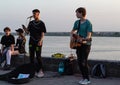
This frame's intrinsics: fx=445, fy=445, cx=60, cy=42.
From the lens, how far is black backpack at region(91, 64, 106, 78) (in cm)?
1146

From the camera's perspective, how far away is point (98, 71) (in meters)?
11.5

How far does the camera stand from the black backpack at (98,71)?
11461 mm

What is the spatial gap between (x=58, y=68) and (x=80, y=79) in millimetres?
1274

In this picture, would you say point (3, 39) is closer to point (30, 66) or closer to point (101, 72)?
point (30, 66)

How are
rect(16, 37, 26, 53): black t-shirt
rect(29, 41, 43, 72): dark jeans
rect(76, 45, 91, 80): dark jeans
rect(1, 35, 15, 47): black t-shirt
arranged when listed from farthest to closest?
rect(16, 37, 26, 53): black t-shirt < rect(1, 35, 15, 47): black t-shirt < rect(29, 41, 43, 72): dark jeans < rect(76, 45, 91, 80): dark jeans

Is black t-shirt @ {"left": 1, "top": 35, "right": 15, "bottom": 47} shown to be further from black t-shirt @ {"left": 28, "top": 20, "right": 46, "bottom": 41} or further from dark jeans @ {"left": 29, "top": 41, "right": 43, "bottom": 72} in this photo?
black t-shirt @ {"left": 28, "top": 20, "right": 46, "bottom": 41}

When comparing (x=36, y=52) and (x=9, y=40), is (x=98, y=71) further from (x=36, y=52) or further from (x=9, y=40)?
(x=9, y=40)

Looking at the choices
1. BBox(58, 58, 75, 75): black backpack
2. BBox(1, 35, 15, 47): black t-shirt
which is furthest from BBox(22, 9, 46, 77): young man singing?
BBox(1, 35, 15, 47): black t-shirt

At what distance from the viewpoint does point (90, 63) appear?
39.4 feet

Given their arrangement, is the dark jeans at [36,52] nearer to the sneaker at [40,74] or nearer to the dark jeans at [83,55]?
the sneaker at [40,74]

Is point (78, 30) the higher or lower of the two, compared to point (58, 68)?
higher

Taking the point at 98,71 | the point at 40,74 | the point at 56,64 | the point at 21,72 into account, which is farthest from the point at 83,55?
the point at 56,64

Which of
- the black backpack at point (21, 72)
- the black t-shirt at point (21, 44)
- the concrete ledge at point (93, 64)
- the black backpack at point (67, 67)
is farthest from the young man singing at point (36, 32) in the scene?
the black t-shirt at point (21, 44)

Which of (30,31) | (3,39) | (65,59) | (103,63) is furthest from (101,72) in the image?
(3,39)
